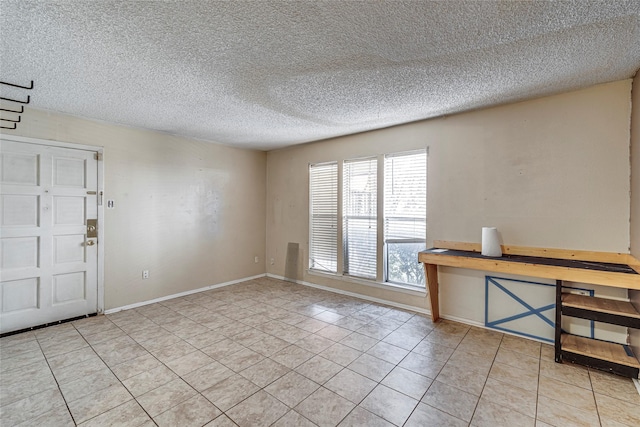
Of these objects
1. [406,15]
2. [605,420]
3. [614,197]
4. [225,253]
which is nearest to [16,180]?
[225,253]

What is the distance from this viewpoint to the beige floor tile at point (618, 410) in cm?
190

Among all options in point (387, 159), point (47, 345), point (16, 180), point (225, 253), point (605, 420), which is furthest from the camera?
point (225, 253)

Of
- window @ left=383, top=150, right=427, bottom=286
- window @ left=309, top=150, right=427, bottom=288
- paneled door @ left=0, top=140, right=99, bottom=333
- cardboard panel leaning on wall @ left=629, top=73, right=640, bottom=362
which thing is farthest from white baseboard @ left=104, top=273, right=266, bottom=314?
cardboard panel leaning on wall @ left=629, top=73, right=640, bottom=362

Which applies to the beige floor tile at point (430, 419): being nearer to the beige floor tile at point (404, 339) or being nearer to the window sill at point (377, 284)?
the beige floor tile at point (404, 339)

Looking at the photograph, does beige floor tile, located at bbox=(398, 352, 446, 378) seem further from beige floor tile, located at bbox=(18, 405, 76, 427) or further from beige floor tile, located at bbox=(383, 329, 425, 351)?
beige floor tile, located at bbox=(18, 405, 76, 427)

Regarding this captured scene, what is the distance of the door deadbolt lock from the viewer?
3.78 m

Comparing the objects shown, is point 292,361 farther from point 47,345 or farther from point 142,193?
point 142,193

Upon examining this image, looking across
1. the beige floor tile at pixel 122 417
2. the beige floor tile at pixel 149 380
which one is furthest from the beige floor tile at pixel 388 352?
the beige floor tile at pixel 122 417

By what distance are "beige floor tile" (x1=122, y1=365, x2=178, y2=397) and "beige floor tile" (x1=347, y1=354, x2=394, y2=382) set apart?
1.60 metres

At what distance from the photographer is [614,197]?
2674 millimetres

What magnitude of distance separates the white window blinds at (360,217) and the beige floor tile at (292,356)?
1.88 metres

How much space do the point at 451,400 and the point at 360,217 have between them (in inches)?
110

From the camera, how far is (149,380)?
2367mm

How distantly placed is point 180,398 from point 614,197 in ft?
13.9
